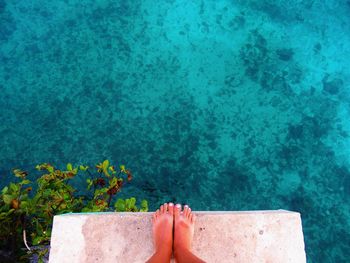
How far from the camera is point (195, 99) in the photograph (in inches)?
127

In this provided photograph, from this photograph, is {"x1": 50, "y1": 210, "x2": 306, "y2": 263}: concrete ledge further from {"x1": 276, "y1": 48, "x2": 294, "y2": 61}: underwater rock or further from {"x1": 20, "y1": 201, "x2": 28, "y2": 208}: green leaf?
{"x1": 276, "y1": 48, "x2": 294, "y2": 61}: underwater rock

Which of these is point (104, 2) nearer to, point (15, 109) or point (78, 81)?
point (78, 81)

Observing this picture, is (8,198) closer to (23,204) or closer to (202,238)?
(23,204)

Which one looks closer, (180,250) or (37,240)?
(180,250)

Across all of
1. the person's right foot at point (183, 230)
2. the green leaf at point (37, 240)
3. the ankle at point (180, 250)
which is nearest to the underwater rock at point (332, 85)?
the person's right foot at point (183, 230)

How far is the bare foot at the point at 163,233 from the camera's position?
1634 mm

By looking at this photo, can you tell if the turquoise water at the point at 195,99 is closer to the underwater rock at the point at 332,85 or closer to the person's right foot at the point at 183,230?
the underwater rock at the point at 332,85

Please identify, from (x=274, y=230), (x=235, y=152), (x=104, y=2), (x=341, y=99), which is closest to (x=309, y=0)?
(x=341, y=99)

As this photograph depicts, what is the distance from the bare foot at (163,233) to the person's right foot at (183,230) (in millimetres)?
35

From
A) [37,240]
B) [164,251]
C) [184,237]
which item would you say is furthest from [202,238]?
[37,240]

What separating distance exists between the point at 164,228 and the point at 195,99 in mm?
1679

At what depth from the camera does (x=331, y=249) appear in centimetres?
277

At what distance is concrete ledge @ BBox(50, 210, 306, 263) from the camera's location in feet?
5.35

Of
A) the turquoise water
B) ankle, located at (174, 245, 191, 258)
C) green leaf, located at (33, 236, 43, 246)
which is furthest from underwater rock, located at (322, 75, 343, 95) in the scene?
green leaf, located at (33, 236, 43, 246)
